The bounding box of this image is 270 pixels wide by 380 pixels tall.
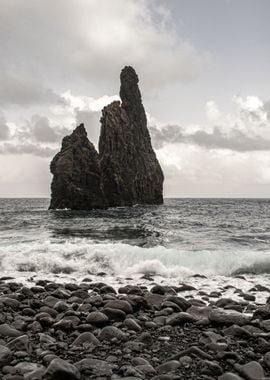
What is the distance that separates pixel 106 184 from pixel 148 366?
88.2m

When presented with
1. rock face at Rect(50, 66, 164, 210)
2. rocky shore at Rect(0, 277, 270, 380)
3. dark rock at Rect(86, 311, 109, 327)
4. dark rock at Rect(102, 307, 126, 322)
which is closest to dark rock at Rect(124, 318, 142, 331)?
rocky shore at Rect(0, 277, 270, 380)

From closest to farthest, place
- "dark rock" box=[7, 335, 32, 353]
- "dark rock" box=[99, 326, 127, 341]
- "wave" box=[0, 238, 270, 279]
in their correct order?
"dark rock" box=[7, 335, 32, 353], "dark rock" box=[99, 326, 127, 341], "wave" box=[0, 238, 270, 279]

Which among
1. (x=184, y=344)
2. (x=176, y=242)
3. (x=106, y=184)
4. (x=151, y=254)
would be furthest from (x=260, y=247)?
(x=106, y=184)

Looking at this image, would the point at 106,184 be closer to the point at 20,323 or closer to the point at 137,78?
the point at 137,78

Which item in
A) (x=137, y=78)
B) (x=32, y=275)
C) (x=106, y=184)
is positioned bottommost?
(x=32, y=275)

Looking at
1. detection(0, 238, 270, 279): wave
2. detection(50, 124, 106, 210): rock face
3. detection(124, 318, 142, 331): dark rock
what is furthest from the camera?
detection(50, 124, 106, 210): rock face

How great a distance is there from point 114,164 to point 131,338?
297 ft

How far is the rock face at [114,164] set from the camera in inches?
3027

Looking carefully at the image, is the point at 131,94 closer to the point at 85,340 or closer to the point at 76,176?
the point at 76,176

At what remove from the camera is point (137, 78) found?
419 feet

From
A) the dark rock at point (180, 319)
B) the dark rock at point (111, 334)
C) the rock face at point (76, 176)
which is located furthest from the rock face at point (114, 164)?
the dark rock at point (111, 334)

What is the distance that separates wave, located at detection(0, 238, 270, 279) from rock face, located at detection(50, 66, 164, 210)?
60777 mm

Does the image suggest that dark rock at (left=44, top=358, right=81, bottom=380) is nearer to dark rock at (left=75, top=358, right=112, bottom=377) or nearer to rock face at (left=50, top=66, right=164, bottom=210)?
dark rock at (left=75, top=358, right=112, bottom=377)

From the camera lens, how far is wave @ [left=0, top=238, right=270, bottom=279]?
13.8 meters
